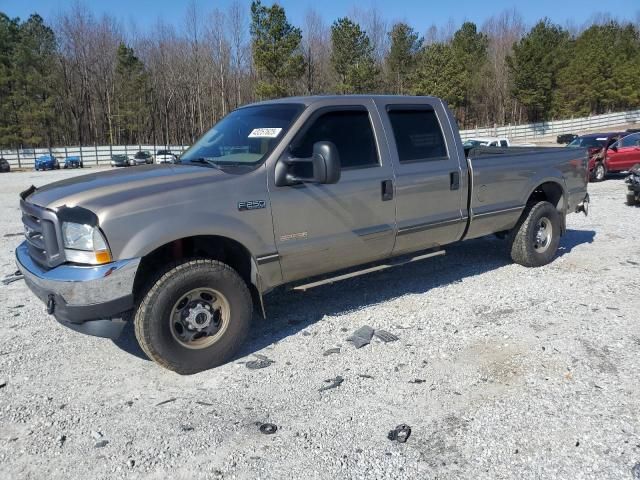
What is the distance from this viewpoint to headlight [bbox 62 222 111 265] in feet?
11.4

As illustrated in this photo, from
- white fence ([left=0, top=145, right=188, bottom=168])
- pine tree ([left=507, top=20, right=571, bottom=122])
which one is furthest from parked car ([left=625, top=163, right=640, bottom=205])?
pine tree ([left=507, top=20, right=571, bottom=122])

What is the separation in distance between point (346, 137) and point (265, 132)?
A: 0.73 meters

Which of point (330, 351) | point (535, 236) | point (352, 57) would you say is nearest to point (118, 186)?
point (330, 351)

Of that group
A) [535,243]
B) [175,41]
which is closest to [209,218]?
[535,243]

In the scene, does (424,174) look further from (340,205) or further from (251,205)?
(251,205)

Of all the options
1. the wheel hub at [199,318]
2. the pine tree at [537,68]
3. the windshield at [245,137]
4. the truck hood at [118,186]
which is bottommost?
the wheel hub at [199,318]

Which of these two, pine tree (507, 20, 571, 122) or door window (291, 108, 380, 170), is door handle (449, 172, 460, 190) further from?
pine tree (507, 20, 571, 122)

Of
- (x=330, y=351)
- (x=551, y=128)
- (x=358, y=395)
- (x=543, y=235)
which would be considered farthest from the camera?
(x=551, y=128)

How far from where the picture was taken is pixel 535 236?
21.7ft

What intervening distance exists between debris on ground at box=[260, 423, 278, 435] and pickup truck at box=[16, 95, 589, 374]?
904 millimetres

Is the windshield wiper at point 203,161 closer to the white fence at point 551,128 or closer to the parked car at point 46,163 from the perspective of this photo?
the parked car at point 46,163

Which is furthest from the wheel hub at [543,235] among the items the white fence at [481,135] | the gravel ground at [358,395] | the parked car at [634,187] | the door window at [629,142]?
the white fence at [481,135]

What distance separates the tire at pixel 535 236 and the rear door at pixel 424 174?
4.17 feet

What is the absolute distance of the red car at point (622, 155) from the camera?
17.7 meters
